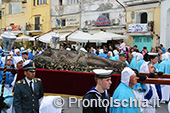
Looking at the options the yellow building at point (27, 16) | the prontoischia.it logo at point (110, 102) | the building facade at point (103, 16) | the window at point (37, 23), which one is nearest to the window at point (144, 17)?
the building facade at point (103, 16)

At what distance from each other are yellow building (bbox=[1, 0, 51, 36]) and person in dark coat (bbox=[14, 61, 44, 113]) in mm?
27422

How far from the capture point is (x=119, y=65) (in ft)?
23.2

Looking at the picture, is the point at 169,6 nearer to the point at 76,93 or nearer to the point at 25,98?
the point at 76,93

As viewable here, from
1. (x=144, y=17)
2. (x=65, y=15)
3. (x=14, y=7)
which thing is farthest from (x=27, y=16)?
(x=144, y=17)

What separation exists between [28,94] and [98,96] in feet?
4.91

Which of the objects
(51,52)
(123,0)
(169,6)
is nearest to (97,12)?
(123,0)

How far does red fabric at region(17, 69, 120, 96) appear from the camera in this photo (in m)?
6.89

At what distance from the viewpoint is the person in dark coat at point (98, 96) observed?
3.17m

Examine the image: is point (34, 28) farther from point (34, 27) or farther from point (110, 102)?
point (110, 102)

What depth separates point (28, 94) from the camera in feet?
13.5

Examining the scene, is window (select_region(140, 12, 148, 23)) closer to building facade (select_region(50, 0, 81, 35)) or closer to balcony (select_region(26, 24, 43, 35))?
building facade (select_region(50, 0, 81, 35))

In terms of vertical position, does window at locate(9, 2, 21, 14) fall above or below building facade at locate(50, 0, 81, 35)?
above

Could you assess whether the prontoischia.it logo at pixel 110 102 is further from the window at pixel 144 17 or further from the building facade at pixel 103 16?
the building facade at pixel 103 16

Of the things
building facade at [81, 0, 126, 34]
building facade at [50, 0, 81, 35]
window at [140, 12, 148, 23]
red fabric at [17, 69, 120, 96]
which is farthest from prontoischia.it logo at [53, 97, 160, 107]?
building facade at [50, 0, 81, 35]
